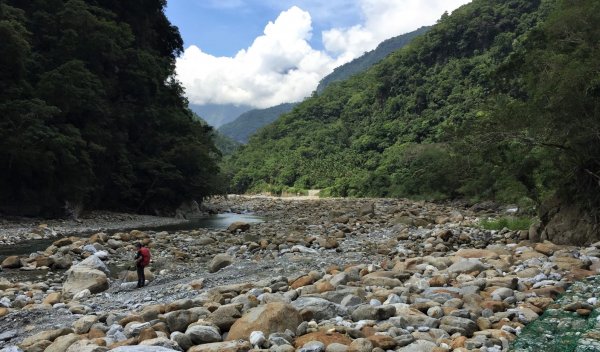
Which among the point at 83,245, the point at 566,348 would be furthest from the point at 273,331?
the point at 83,245

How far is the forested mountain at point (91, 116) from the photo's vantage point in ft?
83.8

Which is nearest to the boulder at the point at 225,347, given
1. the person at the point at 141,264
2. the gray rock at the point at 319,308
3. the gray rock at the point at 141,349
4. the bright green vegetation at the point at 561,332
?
the gray rock at the point at 141,349

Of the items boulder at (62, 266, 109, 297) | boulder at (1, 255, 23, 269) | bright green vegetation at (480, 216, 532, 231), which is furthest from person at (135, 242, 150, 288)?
bright green vegetation at (480, 216, 532, 231)

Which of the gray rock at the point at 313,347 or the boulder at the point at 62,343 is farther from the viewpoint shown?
the boulder at the point at 62,343

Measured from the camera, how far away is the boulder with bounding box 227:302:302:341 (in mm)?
6197

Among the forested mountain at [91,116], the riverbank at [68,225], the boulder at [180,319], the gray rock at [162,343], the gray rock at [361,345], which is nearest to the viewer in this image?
the gray rock at [361,345]

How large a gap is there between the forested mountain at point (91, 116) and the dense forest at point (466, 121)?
20592 millimetres

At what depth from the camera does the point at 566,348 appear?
6141 mm

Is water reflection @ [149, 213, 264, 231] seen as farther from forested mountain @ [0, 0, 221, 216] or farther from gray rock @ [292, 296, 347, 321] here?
gray rock @ [292, 296, 347, 321]

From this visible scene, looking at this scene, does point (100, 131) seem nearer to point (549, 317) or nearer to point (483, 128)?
point (483, 128)

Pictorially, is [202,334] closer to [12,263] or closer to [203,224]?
[12,263]

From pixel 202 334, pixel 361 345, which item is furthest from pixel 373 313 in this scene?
pixel 202 334

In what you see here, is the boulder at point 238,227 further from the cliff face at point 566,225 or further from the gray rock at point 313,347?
the gray rock at point 313,347

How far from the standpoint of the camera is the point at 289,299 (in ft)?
26.6
